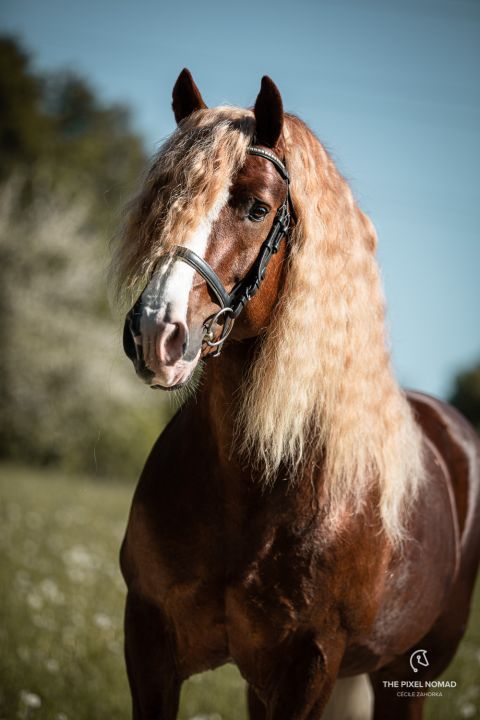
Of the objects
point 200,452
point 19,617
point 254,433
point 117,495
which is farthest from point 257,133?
point 117,495

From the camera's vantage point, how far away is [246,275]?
1935mm

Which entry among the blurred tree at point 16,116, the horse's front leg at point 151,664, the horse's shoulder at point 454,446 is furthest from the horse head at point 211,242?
the blurred tree at point 16,116

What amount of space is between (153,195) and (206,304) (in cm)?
46

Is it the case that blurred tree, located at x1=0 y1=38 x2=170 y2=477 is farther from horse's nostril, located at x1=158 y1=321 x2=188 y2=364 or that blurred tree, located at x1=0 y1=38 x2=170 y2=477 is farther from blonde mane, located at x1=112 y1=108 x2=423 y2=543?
horse's nostril, located at x1=158 y1=321 x2=188 y2=364

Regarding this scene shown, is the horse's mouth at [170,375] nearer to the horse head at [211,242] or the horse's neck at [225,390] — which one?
the horse head at [211,242]

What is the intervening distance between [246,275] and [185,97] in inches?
30.6

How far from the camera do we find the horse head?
1.69 metres

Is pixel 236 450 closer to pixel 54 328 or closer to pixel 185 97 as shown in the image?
pixel 185 97

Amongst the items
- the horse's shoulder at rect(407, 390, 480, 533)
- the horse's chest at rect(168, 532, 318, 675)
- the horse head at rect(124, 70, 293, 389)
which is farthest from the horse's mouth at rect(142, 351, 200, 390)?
the horse's shoulder at rect(407, 390, 480, 533)

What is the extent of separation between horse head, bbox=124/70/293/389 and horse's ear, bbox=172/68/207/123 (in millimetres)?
107

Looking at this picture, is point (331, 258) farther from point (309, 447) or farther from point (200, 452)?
point (200, 452)

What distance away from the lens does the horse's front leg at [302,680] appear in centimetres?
208

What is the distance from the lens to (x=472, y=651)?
6.51 meters

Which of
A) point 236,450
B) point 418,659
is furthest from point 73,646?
point 236,450
